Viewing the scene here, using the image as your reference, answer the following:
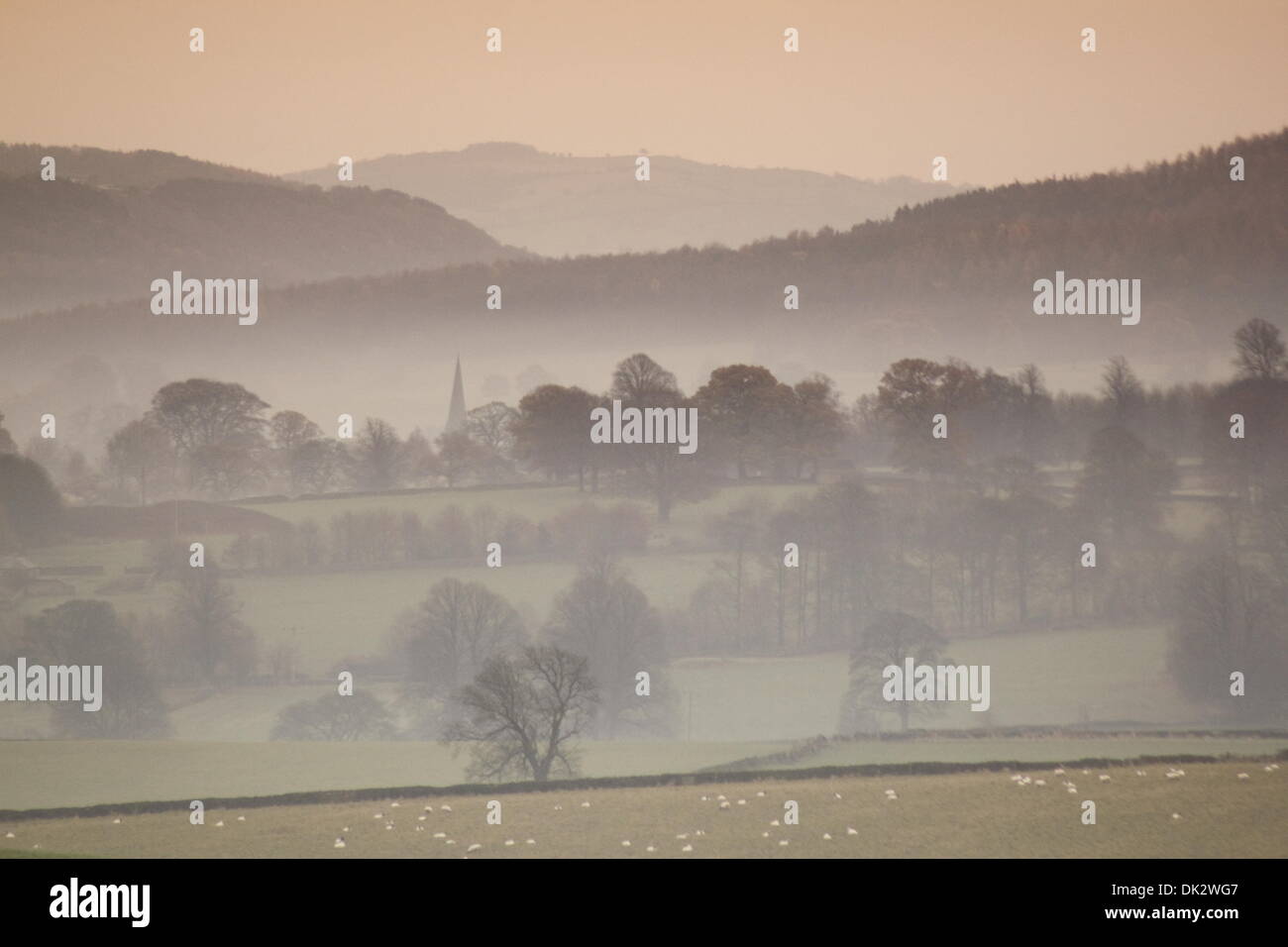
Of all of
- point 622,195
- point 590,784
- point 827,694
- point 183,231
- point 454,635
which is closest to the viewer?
point 590,784

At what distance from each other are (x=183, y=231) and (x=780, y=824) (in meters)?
53.7

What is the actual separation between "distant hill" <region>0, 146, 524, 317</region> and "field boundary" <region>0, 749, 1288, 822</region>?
43153 millimetres

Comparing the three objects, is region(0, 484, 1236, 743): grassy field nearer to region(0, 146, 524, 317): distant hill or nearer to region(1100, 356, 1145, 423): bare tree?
region(1100, 356, 1145, 423): bare tree

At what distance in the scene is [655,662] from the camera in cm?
4550

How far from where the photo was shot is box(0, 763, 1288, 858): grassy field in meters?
21.0

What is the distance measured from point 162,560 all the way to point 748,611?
74.6ft

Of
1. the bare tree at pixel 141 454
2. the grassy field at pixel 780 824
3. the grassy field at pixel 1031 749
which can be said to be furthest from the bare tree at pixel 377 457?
the grassy field at pixel 780 824

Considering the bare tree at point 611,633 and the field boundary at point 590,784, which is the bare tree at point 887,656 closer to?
the bare tree at point 611,633

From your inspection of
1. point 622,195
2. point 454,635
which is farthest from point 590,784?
point 622,195

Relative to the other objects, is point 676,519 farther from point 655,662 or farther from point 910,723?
point 910,723

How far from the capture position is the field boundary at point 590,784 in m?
25.5

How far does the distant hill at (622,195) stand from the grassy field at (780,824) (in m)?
43.5

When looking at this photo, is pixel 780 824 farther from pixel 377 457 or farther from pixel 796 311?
pixel 796 311

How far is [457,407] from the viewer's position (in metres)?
61.2
